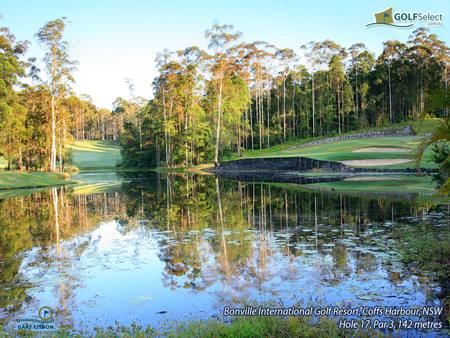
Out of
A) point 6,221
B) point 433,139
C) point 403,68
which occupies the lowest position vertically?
point 6,221

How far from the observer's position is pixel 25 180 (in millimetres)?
34562

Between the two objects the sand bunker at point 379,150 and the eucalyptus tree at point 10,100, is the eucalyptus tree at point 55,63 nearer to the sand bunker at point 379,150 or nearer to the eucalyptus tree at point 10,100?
the eucalyptus tree at point 10,100

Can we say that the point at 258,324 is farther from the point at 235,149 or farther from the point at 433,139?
the point at 235,149

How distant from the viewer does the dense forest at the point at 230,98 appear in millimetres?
47719

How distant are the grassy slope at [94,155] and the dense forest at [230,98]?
9.39 m

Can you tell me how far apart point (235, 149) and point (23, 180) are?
42522 millimetres

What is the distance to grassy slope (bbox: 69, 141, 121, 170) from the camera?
87.8 m

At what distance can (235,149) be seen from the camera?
237 feet

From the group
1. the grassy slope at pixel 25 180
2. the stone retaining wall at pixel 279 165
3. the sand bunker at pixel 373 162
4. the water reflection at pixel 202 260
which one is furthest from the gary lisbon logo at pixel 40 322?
the sand bunker at pixel 373 162

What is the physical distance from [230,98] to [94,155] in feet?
147

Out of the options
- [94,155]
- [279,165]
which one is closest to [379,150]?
[279,165]

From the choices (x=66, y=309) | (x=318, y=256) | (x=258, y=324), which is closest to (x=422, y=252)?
(x=318, y=256)

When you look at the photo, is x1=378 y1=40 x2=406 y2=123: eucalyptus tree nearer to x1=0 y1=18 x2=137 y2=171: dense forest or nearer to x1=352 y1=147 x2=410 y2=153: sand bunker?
x1=352 y1=147 x2=410 y2=153: sand bunker

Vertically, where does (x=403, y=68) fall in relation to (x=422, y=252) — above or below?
above
